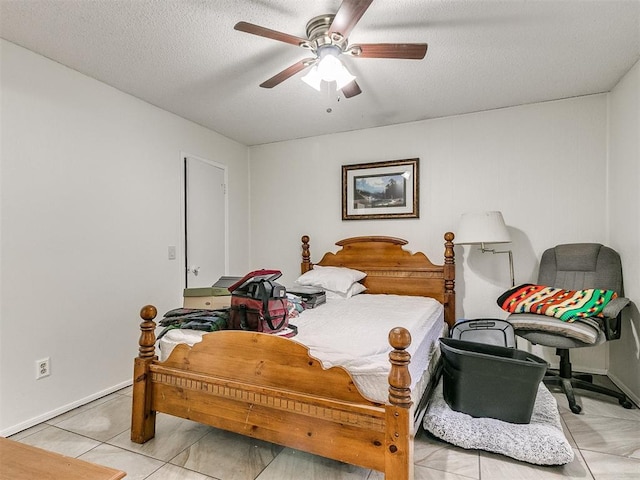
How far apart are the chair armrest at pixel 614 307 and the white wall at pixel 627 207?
0.21m

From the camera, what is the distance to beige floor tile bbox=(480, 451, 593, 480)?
1743mm

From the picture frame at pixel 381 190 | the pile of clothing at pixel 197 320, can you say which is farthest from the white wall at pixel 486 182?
the pile of clothing at pixel 197 320

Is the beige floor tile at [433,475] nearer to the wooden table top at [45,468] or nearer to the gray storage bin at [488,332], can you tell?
the gray storage bin at [488,332]

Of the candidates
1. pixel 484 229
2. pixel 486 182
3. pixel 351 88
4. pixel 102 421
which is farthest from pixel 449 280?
pixel 102 421

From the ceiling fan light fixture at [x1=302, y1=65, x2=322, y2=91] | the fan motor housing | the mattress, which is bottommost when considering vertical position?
the mattress

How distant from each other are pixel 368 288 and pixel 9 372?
2.86 metres

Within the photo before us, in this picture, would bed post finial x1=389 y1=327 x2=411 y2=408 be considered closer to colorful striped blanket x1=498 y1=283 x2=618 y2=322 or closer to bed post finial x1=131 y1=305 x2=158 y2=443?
bed post finial x1=131 y1=305 x2=158 y2=443

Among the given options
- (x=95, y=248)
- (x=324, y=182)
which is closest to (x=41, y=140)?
(x=95, y=248)

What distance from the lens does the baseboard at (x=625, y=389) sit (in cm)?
246

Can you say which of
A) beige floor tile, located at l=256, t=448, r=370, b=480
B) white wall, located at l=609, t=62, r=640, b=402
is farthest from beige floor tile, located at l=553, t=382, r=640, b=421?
beige floor tile, located at l=256, t=448, r=370, b=480

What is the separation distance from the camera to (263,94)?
2988 millimetres

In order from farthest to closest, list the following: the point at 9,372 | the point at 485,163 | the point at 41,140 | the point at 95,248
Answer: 1. the point at 485,163
2. the point at 95,248
3. the point at 41,140
4. the point at 9,372

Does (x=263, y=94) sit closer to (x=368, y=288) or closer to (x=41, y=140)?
(x=41, y=140)

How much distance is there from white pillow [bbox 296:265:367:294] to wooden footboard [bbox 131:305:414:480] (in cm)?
159
